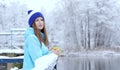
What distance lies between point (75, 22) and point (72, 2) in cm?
279

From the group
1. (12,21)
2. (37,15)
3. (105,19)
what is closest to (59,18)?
(105,19)

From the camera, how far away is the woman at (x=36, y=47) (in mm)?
3014

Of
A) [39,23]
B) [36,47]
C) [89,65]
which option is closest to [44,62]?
[36,47]

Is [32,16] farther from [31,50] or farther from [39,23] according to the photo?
[31,50]

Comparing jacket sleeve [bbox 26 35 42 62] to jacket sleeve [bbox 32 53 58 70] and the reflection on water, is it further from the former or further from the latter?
the reflection on water

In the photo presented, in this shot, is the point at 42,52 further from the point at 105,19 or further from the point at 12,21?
the point at 12,21

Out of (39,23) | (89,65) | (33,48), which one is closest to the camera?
(33,48)

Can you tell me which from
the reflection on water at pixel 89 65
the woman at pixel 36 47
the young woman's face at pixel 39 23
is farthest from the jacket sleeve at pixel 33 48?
the reflection on water at pixel 89 65

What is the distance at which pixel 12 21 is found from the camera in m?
57.7

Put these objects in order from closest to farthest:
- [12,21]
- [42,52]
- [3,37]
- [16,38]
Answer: [42,52]
[16,38]
[3,37]
[12,21]

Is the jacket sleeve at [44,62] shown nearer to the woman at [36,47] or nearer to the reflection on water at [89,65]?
the woman at [36,47]

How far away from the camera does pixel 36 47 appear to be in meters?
3.02

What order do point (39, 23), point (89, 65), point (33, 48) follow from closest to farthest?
1. point (33, 48)
2. point (39, 23)
3. point (89, 65)

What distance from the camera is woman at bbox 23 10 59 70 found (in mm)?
3014
